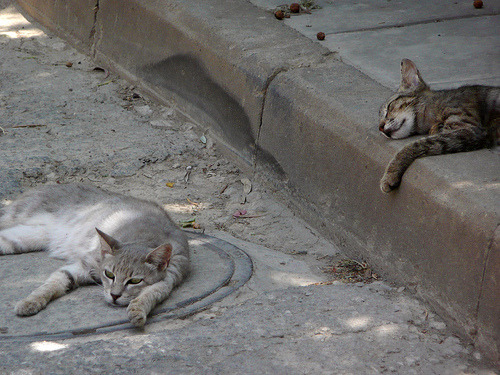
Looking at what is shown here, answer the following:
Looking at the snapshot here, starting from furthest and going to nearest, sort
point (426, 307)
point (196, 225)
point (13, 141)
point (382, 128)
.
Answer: point (13, 141), point (196, 225), point (382, 128), point (426, 307)

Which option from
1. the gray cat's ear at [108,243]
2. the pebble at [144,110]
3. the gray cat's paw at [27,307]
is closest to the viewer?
the gray cat's paw at [27,307]

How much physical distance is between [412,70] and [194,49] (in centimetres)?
226

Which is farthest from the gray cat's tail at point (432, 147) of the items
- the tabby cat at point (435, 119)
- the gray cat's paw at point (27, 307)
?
the gray cat's paw at point (27, 307)

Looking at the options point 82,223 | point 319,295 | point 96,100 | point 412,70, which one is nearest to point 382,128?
point 412,70

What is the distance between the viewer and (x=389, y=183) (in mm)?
4012

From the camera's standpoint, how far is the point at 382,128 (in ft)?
14.1

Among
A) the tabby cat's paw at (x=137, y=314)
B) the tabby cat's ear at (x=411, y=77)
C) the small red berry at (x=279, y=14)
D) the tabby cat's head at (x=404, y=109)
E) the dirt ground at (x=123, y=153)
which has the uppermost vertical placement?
the tabby cat's ear at (x=411, y=77)

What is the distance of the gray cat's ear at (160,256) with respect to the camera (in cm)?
400

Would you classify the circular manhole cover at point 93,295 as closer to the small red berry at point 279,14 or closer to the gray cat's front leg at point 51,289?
the gray cat's front leg at point 51,289

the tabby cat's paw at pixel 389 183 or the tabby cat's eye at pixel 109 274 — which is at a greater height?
the tabby cat's paw at pixel 389 183

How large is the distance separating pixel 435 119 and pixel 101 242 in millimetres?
2099

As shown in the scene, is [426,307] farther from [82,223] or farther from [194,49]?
[194,49]

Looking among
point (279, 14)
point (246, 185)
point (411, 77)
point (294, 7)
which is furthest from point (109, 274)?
point (294, 7)

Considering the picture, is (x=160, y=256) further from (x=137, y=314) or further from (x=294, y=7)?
(x=294, y=7)
